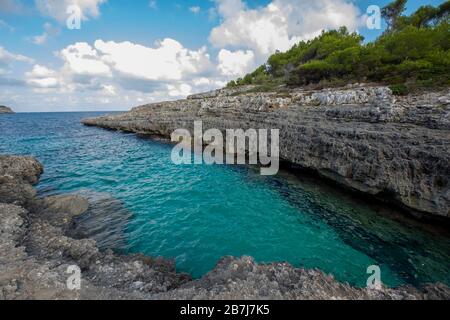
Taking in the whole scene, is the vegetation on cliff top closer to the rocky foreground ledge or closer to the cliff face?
the cliff face

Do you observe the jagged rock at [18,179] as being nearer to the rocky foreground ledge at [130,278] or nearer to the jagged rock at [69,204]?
the jagged rock at [69,204]

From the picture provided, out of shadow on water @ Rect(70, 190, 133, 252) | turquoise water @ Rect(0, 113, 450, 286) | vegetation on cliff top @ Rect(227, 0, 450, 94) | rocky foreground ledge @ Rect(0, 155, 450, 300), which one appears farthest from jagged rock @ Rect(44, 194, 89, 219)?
vegetation on cliff top @ Rect(227, 0, 450, 94)

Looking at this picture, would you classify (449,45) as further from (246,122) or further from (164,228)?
(164,228)

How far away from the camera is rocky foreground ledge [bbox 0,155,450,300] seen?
5.16m

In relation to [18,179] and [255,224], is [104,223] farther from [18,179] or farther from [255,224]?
[18,179]

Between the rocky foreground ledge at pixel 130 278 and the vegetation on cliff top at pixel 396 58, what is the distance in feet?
82.2

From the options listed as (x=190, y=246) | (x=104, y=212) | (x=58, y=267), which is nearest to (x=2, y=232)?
(x=58, y=267)

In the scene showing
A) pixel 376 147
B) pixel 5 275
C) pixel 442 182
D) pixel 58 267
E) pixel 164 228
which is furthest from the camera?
pixel 376 147

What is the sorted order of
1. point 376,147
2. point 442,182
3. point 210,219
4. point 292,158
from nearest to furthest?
1. point 442,182
2. point 210,219
3. point 376,147
4. point 292,158

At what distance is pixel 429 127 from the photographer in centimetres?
1348

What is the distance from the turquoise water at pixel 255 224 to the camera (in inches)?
346

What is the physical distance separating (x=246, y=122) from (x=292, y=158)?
8572 millimetres

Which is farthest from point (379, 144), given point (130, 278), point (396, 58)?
point (396, 58)

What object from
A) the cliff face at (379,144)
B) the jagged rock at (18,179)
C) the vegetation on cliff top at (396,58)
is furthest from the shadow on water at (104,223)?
the vegetation on cliff top at (396,58)
